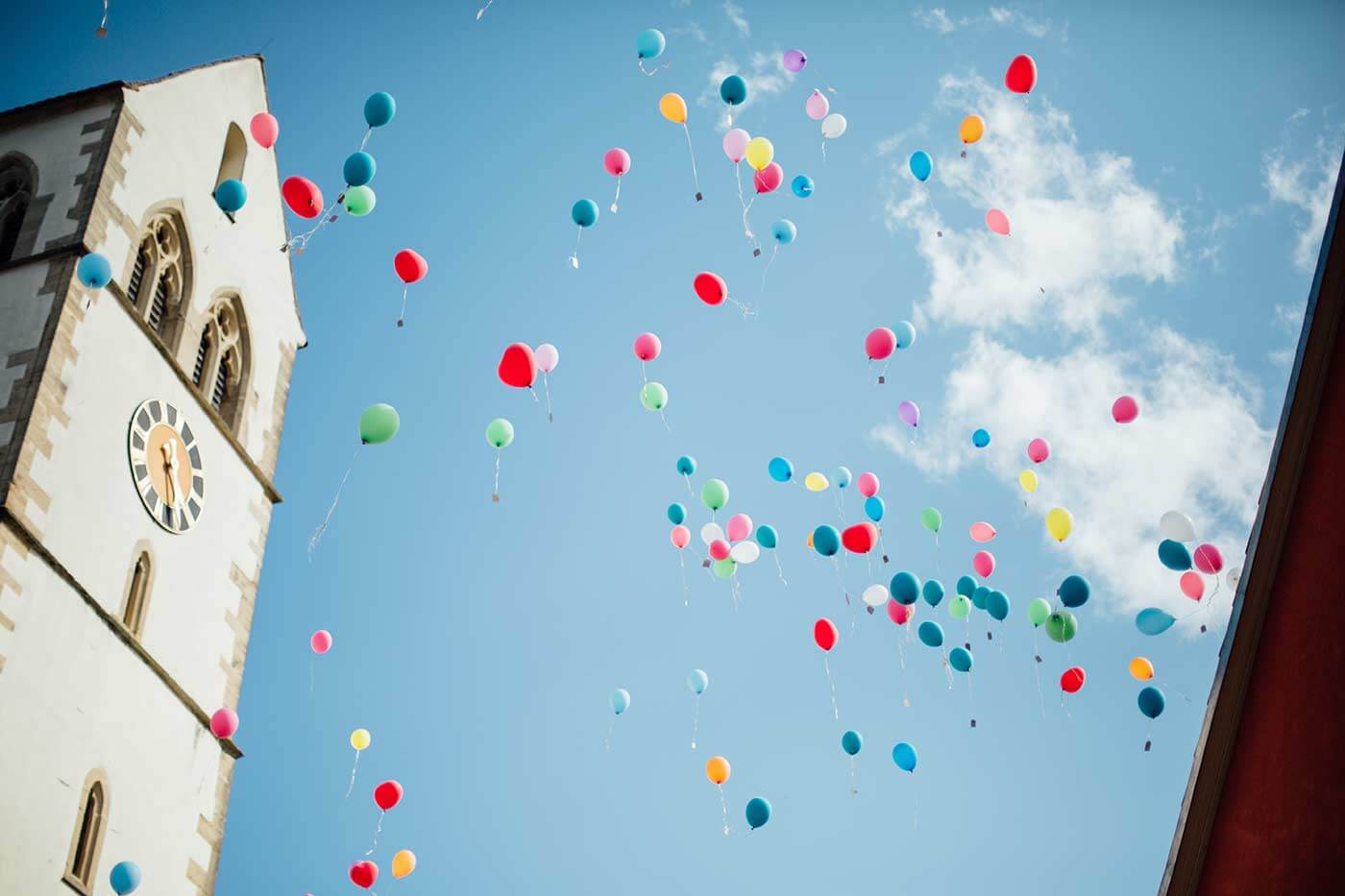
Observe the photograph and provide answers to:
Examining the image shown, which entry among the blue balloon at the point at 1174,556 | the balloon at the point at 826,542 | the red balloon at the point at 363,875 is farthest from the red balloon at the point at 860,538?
the red balloon at the point at 363,875

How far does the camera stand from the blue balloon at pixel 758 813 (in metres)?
15.9

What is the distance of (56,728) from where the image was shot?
589 inches

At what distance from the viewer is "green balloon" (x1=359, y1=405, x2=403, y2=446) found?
50.2 feet

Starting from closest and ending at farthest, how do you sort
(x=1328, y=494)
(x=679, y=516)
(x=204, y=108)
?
(x=1328, y=494), (x=679, y=516), (x=204, y=108)

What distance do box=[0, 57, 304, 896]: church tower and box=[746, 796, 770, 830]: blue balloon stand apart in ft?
22.6

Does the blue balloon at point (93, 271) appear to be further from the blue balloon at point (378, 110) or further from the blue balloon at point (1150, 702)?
the blue balloon at point (1150, 702)

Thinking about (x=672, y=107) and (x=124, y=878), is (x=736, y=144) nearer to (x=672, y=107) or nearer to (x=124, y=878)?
(x=672, y=107)

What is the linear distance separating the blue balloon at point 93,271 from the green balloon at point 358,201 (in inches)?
109

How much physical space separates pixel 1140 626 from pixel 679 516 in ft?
19.7

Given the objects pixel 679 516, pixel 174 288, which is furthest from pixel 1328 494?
pixel 174 288

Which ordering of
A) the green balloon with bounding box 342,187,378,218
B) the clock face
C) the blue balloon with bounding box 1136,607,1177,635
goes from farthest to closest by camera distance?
the clock face < the green balloon with bounding box 342,187,378,218 < the blue balloon with bounding box 1136,607,1177,635

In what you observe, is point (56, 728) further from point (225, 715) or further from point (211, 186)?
point (211, 186)

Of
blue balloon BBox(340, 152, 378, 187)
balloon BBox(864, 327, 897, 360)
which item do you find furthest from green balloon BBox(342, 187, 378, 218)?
balloon BBox(864, 327, 897, 360)

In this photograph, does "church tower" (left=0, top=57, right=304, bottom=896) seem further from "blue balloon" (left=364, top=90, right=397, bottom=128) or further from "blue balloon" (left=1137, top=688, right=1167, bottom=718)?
"blue balloon" (left=1137, top=688, right=1167, bottom=718)
